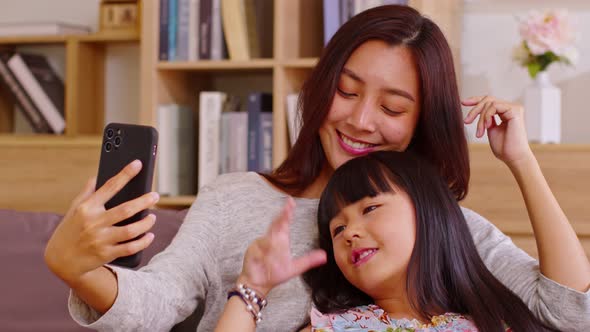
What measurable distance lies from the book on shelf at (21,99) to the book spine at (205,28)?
67 centimetres

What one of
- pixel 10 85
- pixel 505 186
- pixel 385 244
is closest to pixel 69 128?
pixel 10 85

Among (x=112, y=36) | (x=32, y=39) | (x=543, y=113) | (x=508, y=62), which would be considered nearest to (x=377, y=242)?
(x=543, y=113)

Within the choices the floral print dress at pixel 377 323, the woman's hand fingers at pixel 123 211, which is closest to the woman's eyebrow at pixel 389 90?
the floral print dress at pixel 377 323

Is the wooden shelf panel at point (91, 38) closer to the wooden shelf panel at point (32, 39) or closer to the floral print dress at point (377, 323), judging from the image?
the wooden shelf panel at point (32, 39)

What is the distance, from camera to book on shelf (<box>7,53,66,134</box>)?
3.12 m

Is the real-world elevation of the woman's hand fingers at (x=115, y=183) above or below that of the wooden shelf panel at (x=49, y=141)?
above

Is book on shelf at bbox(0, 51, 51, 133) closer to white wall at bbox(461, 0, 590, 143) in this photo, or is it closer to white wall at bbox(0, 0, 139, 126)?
white wall at bbox(0, 0, 139, 126)

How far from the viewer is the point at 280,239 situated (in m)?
1.17

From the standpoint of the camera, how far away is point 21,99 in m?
3.13

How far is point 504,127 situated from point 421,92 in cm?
15

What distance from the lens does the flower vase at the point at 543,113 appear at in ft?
8.44

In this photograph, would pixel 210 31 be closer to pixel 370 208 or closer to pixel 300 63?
pixel 300 63

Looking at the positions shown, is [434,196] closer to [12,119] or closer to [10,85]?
[10,85]

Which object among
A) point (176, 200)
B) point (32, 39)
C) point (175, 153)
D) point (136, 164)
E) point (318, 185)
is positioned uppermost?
point (32, 39)
